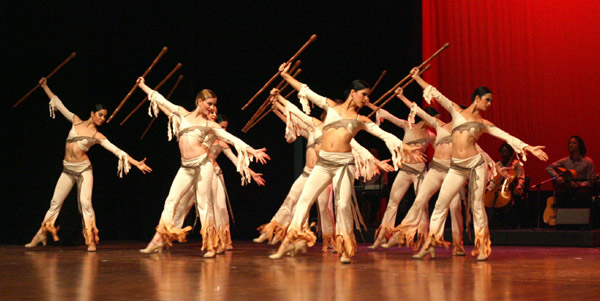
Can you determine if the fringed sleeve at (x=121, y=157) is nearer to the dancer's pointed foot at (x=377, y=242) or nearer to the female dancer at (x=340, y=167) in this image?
the female dancer at (x=340, y=167)

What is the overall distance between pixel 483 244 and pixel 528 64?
4.09m

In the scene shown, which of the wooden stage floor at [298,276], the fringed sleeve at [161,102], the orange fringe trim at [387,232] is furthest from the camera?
the orange fringe trim at [387,232]

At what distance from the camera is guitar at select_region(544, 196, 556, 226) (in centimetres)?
924

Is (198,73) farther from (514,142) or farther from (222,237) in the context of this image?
(514,142)

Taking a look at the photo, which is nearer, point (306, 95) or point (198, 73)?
point (306, 95)

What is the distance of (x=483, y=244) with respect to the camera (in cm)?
698

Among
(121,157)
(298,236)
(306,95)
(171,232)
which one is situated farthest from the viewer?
(121,157)

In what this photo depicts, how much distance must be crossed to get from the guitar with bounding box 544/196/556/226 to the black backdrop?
7.56 ft

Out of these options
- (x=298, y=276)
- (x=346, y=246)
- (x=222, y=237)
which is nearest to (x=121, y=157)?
(x=222, y=237)

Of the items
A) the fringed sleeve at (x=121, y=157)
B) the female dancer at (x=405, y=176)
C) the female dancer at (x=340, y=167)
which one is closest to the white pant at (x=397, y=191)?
the female dancer at (x=405, y=176)

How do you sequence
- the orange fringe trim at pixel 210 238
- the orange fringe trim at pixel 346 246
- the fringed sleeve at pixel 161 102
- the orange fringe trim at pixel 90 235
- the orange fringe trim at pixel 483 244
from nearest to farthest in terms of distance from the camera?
the orange fringe trim at pixel 346 246 < the orange fringe trim at pixel 483 244 < the orange fringe trim at pixel 210 238 < the fringed sleeve at pixel 161 102 < the orange fringe trim at pixel 90 235

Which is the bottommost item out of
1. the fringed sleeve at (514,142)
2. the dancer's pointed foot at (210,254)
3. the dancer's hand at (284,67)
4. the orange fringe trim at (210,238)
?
the dancer's pointed foot at (210,254)

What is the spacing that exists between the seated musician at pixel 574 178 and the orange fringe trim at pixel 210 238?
12.5 ft

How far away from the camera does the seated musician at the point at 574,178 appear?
28.8 ft
